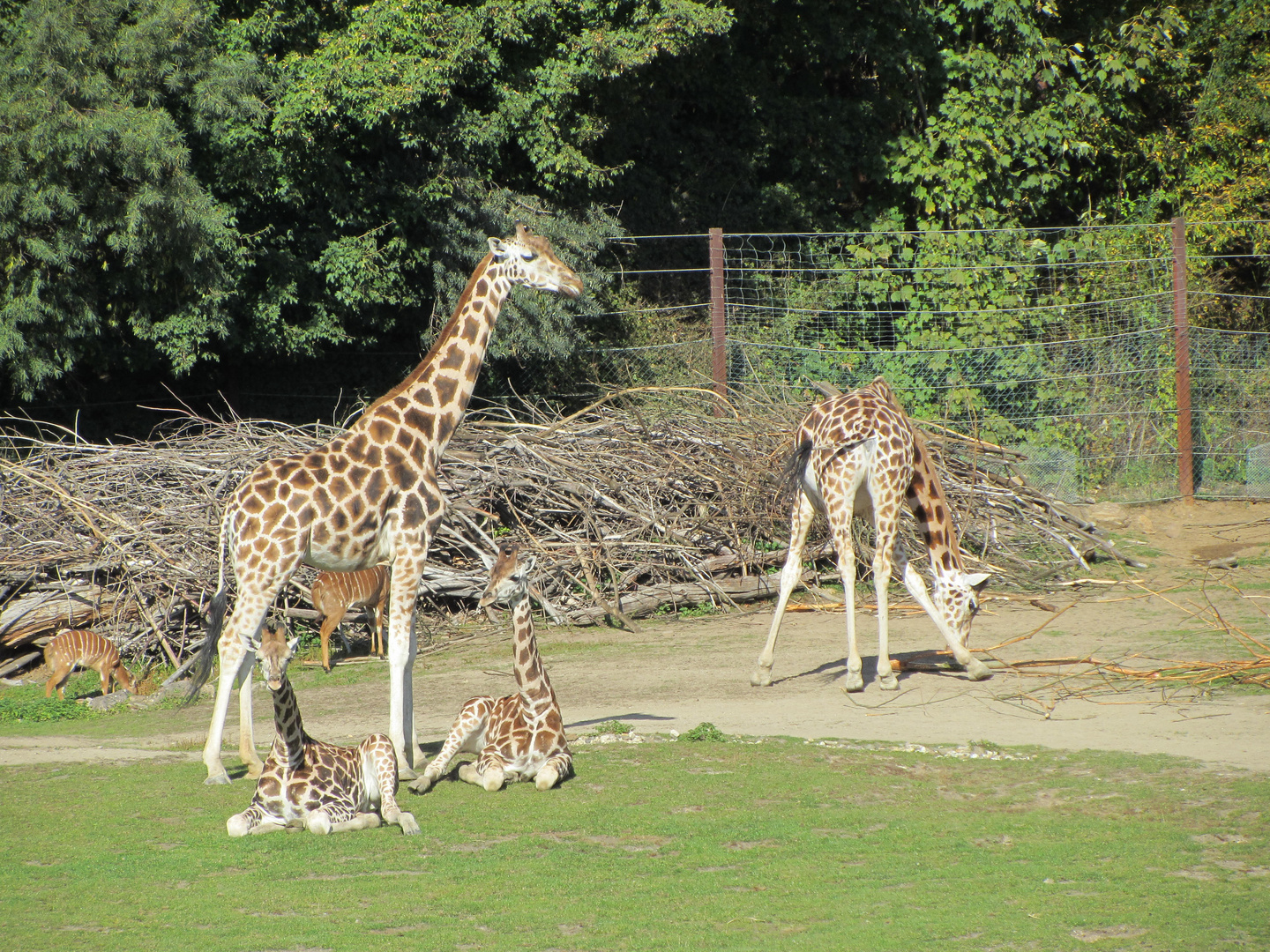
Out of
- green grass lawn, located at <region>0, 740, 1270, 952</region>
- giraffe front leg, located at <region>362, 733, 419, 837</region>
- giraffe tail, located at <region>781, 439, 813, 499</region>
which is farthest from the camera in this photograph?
giraffe tail, located at <region>781, 439, 813, 499</region>

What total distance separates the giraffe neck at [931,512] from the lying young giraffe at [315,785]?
15.2ft

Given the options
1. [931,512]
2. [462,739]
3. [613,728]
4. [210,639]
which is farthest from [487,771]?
[931,512]

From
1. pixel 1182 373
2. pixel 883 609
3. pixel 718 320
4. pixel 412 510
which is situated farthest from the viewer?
pixel 1182 373

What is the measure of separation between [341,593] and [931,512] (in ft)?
15.5

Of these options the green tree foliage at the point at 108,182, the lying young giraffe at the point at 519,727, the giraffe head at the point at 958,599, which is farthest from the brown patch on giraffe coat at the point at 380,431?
the green tree foliage at the point at 108,182

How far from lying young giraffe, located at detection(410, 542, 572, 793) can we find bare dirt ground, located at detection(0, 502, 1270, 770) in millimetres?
1093

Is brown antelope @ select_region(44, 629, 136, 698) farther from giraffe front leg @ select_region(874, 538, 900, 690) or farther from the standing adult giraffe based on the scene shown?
giraffe front leg @ select_region(874, 538, 900, 690)

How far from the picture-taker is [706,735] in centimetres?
746

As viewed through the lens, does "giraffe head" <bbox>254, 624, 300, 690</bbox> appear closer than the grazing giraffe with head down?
Yes

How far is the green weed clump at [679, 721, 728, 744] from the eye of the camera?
7438 mm

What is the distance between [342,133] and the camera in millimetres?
15773

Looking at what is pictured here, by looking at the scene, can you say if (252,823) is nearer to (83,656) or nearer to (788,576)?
(83,656)

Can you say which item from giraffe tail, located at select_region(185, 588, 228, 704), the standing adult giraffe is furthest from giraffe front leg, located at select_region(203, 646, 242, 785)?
giraffe tail, located at select_region(185, 588, 228, 704)

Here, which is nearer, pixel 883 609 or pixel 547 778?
pixel 547 778
